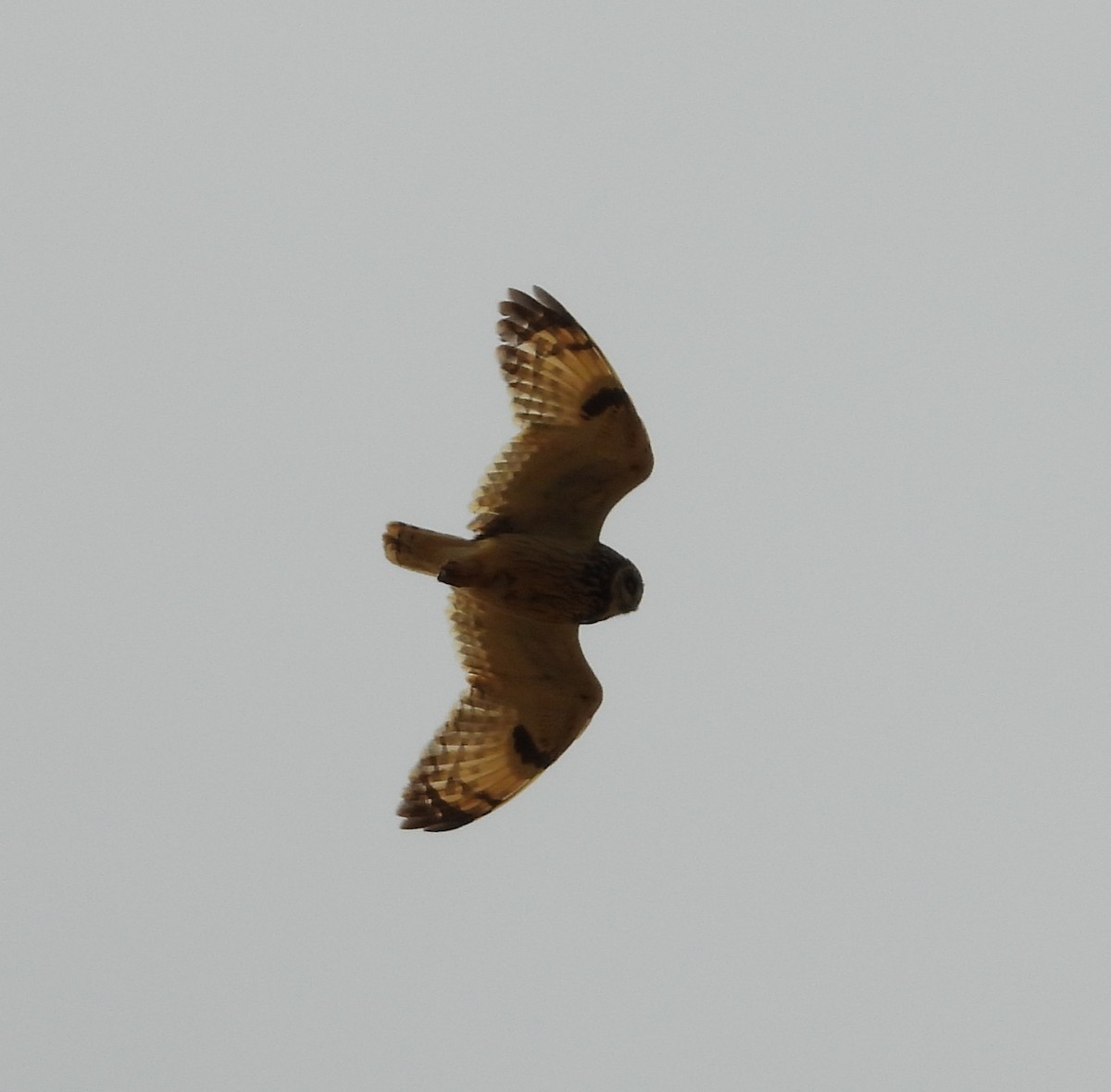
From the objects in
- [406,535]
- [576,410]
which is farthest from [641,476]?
[406,535]

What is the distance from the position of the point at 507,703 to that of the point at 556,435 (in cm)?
192

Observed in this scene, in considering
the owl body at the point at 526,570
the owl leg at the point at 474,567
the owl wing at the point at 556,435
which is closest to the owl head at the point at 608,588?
the owl body at the point at 526,570

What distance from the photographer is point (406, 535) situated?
14828 millimetres

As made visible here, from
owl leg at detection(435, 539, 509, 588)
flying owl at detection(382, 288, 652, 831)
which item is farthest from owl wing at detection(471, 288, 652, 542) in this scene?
owl leg at detection(435, 539, 509, 588)

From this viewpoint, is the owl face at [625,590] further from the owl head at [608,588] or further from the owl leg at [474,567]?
the owl leg at [474,567]

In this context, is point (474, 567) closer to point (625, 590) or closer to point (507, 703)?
point (625, 590)

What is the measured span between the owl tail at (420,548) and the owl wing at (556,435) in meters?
0.27

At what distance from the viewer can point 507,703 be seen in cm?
1547

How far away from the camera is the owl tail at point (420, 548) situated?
48.6ft

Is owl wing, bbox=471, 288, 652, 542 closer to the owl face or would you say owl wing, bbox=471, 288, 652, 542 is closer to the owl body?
the owl body

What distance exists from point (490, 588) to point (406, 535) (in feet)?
2.11

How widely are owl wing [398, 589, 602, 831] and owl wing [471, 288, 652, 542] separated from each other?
723 mm


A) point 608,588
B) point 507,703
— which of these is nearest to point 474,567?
point 608,588

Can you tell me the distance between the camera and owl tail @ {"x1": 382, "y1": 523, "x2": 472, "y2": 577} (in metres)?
14.8
